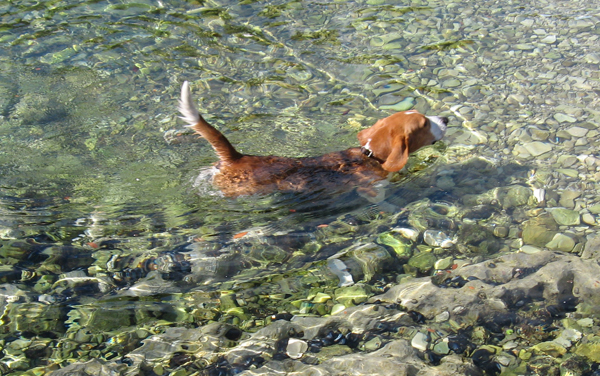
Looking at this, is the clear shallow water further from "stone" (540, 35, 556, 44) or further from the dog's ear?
the dog's ear

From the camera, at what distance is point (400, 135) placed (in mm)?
4562

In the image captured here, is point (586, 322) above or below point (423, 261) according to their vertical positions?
below

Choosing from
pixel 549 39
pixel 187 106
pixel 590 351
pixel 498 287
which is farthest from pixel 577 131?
pixel 187 106

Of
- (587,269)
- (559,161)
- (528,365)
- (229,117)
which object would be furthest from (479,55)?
(528,365)

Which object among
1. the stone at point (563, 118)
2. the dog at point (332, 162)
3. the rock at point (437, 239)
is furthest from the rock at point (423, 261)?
the stone at point (563, 118)

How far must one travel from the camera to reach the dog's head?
4.51 metres

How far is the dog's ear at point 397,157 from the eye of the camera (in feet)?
14.6

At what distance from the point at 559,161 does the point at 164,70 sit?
4.37 metres

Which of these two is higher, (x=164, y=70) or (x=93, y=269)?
(x=164, y=70)

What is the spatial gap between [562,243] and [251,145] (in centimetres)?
290

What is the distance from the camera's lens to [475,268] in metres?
3.46

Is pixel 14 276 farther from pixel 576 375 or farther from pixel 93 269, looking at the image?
pixel 576 375

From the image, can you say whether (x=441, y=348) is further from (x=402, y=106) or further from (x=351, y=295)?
(x=402, y=106)

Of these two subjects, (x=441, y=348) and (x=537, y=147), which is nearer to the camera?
(x=441, y=348)
